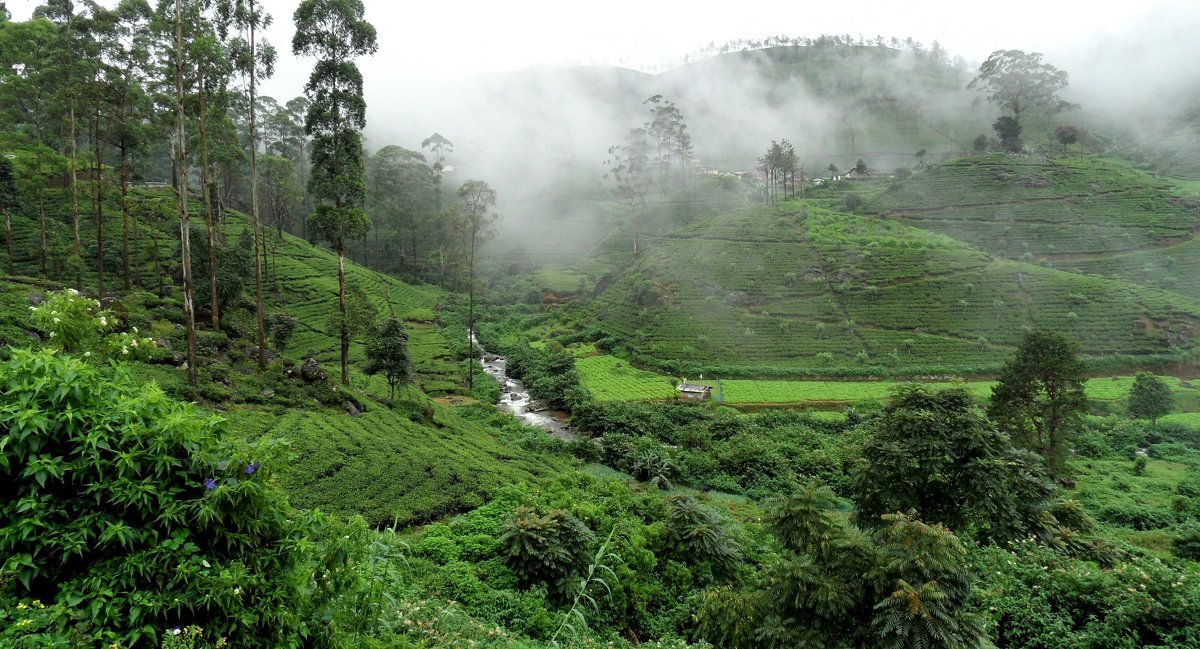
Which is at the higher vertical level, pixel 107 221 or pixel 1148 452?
pixel 107 221

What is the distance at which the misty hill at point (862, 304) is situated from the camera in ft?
129

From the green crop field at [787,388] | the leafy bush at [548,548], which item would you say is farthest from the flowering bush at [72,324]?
the green crop field at [787,388]

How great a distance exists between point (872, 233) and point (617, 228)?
121 ft

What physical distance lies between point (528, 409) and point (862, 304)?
29.6 metres

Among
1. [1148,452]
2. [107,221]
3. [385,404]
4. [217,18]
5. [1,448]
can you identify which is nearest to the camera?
[1,448]

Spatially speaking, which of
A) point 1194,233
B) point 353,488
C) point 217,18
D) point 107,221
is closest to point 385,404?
point 353,488

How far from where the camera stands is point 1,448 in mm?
3213

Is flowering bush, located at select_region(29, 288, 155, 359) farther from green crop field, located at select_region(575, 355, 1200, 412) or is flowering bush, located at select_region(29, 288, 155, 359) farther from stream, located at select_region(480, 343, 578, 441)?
green crop field, located at select_region(575, 355, 1200, 412)

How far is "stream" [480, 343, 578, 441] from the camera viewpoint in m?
29.5

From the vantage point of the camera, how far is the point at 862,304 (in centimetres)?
→ 4484

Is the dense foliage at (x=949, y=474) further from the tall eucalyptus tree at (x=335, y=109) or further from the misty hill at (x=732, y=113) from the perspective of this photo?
the misty hill at (x=732, y=113)

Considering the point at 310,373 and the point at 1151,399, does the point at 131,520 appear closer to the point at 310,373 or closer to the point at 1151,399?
the point at 310,373

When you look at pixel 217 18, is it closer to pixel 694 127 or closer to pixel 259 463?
pixel 259 463

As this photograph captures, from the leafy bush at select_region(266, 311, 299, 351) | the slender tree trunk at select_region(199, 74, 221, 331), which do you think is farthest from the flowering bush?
the leafy bush at select_region(266, 311, 299, 351)
